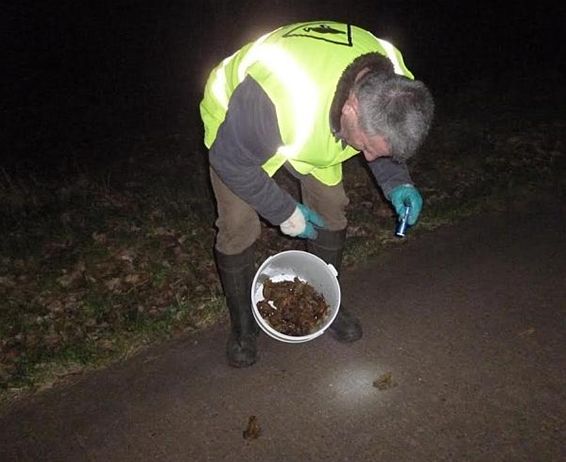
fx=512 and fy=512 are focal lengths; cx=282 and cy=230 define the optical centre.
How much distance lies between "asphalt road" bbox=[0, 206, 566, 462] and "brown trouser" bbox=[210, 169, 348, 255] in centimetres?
72

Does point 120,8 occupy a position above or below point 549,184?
above

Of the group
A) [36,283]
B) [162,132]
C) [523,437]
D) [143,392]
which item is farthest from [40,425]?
[162,132]

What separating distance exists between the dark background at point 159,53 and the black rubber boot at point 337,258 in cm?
406

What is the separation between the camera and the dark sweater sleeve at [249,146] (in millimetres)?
2107

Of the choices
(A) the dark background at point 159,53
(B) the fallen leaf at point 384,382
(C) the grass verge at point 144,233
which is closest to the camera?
(B) the fallen leaf at point 384,382

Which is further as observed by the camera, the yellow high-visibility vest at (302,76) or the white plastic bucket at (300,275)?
the white plastic bucket at (300,275)

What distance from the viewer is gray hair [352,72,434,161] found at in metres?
1.89

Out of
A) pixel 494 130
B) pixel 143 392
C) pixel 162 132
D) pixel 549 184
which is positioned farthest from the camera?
pixel 162 132

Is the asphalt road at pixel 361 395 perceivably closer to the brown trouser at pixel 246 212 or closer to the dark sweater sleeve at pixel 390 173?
the brown trouser at pixel 246 212

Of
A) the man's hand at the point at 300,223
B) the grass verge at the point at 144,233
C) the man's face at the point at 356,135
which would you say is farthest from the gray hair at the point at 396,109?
the grass verge at the point at 144,233

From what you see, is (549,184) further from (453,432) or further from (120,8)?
(120,8)

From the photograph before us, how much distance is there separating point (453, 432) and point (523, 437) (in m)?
0.32

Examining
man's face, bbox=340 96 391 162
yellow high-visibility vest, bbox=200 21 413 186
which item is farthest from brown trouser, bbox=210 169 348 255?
man's face, bbox=340 96 391 162

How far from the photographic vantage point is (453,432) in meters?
2.50
